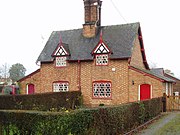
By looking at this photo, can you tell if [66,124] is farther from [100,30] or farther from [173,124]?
[100,30]

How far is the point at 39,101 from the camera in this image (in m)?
23.7

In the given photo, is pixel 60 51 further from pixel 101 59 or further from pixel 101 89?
pixel 101 89

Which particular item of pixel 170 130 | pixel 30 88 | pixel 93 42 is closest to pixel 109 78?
pixel 93 42

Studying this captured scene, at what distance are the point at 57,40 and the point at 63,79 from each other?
5669 mm

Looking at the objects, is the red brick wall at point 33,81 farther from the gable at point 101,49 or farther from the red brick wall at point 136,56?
the red brick wall at point 136,56

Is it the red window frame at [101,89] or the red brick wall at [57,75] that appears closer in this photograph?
the red window frame at [101,89]

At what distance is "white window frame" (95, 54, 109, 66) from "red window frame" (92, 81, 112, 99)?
1908 mm

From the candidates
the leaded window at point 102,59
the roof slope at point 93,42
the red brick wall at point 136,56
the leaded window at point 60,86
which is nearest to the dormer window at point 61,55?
the roof slope at point 93,42

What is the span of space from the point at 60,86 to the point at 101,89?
16.6ft

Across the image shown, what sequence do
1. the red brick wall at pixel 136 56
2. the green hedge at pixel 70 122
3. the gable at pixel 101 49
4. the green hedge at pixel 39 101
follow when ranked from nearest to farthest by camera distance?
the green hedge at pixel 70 122, the green hedge at pixel 39 101, the gable at pixel 101 49, the red brick wall at pixel 136 56

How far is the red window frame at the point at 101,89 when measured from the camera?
27.9 m

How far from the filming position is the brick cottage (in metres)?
26.8

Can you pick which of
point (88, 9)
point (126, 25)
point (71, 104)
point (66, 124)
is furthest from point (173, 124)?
point (88, 9)

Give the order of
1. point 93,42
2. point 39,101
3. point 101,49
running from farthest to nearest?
point 93,42, point 101,49, point 39,101
